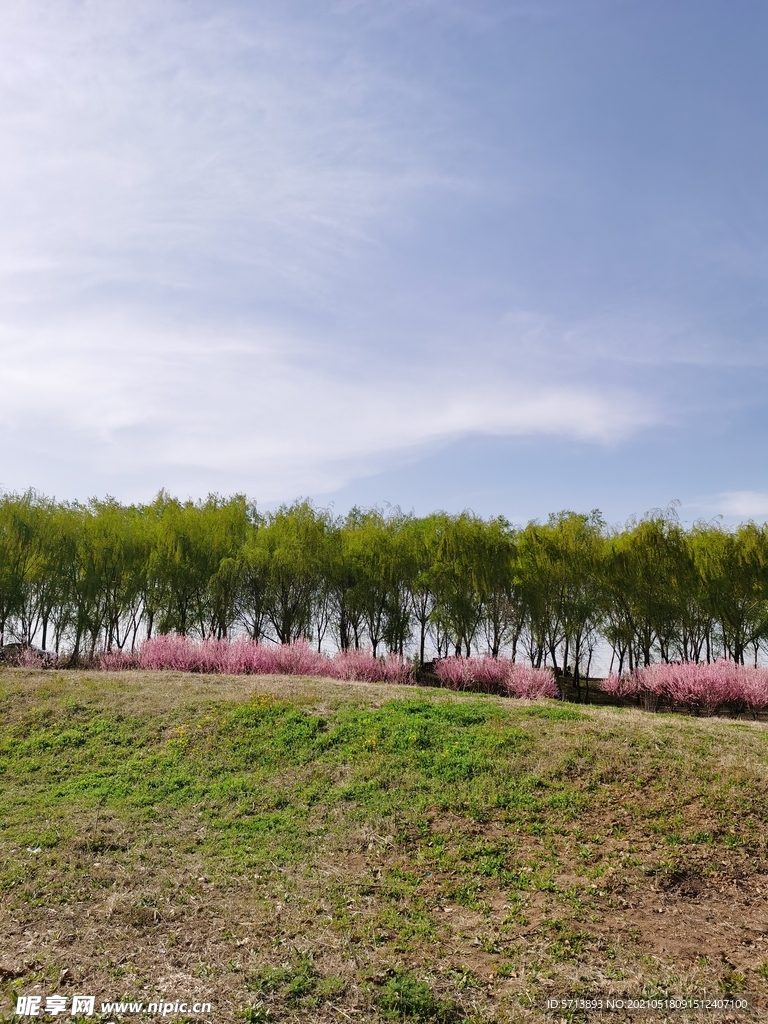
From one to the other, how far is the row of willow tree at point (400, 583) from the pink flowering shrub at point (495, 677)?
651 centimetres

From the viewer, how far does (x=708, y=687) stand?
790 inches

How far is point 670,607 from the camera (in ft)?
91.5

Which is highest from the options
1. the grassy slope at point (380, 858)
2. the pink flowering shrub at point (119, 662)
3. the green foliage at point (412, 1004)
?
the pink flowering shrub at point (119, 662)

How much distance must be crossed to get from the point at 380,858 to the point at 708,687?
15.8 meters

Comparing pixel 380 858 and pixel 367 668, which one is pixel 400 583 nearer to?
pixel 367 668

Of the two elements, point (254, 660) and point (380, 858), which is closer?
point (380, 858)

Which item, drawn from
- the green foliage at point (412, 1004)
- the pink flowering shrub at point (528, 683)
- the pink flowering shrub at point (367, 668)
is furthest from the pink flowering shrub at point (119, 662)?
the green foliage at point (412, 1004)

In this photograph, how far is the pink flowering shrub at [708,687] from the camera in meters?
19.6

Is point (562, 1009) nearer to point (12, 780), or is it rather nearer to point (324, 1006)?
point (324, 1006)

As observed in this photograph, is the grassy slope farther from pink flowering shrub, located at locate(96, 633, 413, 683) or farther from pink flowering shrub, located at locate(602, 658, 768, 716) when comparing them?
pink flowering shrub, located at locate(602, 658, 768, 716)

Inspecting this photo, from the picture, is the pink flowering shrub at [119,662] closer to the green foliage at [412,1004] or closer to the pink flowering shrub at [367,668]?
the pink flowering shrub at [367,668]

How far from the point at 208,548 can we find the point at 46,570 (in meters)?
6.53

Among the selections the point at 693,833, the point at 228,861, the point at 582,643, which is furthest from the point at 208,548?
the point at 693,833

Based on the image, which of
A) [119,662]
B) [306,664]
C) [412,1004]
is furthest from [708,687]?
[119,662]
